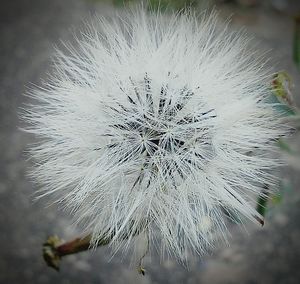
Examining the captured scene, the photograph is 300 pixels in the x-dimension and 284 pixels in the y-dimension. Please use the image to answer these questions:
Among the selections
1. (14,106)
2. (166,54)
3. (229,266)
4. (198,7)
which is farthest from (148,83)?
(14,106)

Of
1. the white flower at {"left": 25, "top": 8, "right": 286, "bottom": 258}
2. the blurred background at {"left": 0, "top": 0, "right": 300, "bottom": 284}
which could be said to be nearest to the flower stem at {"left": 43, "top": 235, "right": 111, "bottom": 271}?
the white flower at {"left": 25, "top": 8, "right": 286, "bottom": 258}

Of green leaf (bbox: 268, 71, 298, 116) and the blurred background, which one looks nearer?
green leaf (bbox: 268, 71, 298, 116)

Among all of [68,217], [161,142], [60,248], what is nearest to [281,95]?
[161,142]

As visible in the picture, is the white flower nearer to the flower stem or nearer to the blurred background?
the flower stem

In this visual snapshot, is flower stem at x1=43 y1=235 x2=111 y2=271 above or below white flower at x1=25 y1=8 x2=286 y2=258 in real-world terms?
below

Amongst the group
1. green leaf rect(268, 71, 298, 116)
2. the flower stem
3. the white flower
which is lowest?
the flower stem

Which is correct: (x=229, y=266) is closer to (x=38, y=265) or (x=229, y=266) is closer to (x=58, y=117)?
(x=38, y=265)

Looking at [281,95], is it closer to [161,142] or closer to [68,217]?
[161,142]
